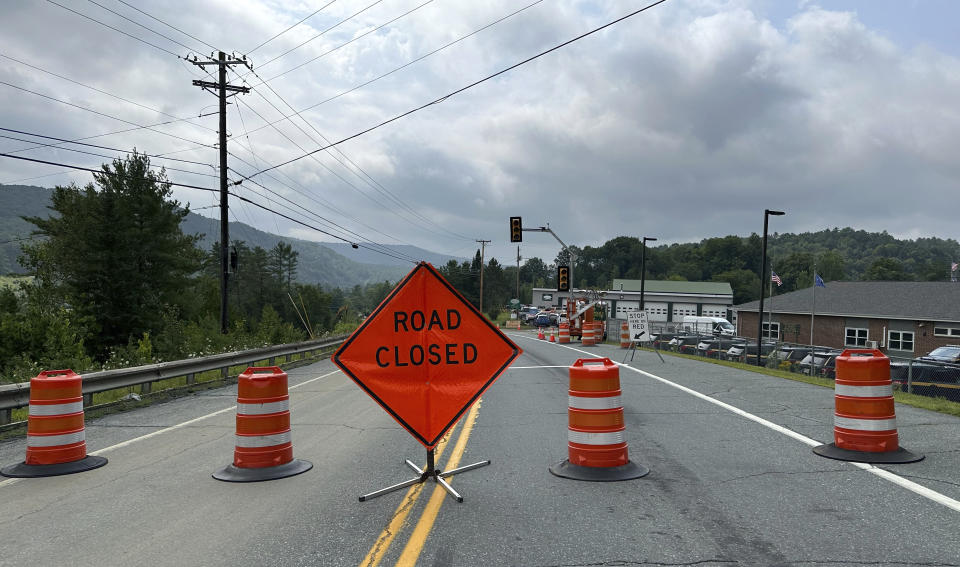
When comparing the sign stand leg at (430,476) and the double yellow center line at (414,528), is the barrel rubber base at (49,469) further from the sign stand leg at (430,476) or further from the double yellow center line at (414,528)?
the double yellow center line at (414,528)

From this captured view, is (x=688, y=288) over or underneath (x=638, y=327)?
over

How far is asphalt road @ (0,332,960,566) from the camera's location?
Answer: 4.45 metres

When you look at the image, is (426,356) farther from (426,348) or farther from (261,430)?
(261,430)

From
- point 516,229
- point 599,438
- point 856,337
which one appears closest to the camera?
point 599,438

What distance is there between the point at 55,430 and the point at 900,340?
2039 inches

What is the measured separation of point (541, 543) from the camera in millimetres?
4609

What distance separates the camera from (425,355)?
6500 millimetres

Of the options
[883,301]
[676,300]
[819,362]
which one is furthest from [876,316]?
[676,300]

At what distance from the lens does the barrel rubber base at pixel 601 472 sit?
6.34 m

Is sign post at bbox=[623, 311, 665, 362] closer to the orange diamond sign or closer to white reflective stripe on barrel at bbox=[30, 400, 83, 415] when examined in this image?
the orange diamond sign

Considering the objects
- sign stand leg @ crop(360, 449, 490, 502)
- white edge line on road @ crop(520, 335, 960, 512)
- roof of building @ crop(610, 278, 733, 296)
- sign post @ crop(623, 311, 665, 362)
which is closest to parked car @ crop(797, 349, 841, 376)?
sign post @ crop(623, 311, 665, 362)

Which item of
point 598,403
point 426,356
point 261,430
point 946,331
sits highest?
point 426,356

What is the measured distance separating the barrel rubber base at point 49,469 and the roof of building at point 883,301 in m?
44.3

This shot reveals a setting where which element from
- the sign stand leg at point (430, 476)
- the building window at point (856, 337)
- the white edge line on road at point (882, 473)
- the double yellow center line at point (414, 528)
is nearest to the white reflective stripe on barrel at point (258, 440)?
the sign stand leg at point (430, 476)
